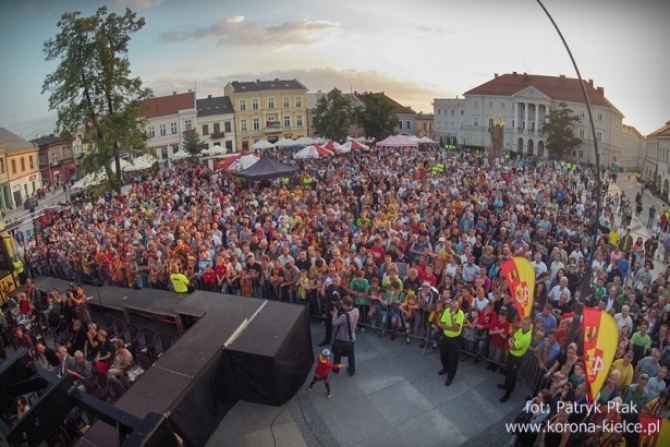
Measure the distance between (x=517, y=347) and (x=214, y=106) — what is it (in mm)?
64807

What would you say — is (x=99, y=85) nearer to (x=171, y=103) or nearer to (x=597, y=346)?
(x=597, y=346)

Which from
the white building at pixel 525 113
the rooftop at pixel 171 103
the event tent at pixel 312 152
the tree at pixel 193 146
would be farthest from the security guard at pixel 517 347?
the rooftop at pixel 171 103

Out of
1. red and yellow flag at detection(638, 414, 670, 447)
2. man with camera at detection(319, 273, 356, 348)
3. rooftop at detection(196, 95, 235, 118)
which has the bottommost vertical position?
red and yellow flag at detection(638, 414, 670, 447)

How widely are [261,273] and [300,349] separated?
3529mm

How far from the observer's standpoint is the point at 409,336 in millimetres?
9727

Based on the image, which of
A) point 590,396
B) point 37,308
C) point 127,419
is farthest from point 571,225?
point 37,308

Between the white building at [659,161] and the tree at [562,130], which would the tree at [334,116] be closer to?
the tree at [562,130]

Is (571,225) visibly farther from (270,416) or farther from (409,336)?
(270,416)

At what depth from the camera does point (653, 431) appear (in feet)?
18.1

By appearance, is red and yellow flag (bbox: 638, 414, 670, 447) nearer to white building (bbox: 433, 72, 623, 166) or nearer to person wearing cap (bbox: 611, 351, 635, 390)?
person wearing cap (bbox: 611, 351, 635, 390)

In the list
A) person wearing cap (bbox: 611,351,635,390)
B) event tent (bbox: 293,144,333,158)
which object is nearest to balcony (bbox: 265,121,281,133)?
event tent (bbox: 293,144,333,158)

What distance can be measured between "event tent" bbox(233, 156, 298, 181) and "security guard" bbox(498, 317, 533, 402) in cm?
1519

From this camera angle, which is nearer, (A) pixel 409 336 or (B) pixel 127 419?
(B) pixel 127 419

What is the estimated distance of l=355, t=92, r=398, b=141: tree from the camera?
5706cm
